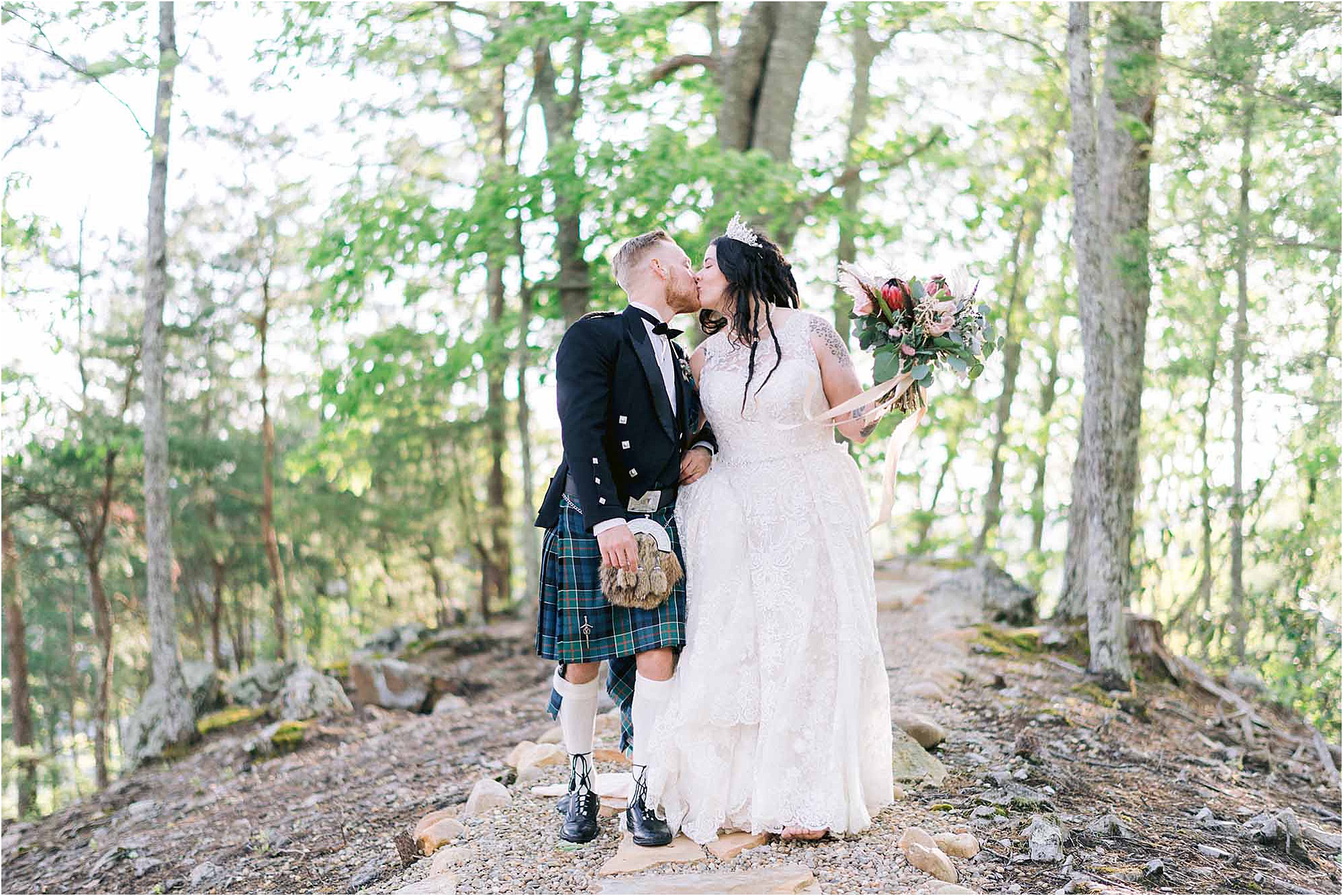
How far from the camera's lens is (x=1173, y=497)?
1412 cm

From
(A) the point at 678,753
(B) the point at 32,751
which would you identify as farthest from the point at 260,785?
(B) the point at 32,751

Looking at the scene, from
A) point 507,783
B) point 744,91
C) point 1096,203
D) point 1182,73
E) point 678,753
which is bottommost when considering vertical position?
point 507,783

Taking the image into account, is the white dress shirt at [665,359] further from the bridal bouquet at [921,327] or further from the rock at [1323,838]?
the rock at [1323,838]

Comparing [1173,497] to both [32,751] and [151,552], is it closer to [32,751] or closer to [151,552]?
[151,552]

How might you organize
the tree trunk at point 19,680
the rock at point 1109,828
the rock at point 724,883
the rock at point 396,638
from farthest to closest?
the tree trunk at point 19,680 → the rock at point 396,638 → the rock at point 1109,828 → the rock at point 724,883

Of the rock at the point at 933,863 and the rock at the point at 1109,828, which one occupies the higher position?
the rock at the point at 933,863

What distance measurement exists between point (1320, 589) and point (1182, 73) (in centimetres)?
485

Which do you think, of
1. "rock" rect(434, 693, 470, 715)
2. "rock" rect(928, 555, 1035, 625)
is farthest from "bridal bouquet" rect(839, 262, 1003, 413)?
"rock" rect(928, 555, 1035, 625)

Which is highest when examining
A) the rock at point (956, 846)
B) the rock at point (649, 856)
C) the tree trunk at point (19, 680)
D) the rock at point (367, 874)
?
the rock at point (649, 856)

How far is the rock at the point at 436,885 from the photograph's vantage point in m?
3.71

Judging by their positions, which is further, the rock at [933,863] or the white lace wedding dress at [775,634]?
the white lace wedding dress at [775,634]

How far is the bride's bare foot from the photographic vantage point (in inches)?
139

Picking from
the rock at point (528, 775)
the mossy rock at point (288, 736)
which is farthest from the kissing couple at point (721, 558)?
the mossy rock at point (288, 736)

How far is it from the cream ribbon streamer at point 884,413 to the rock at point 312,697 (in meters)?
5.97
